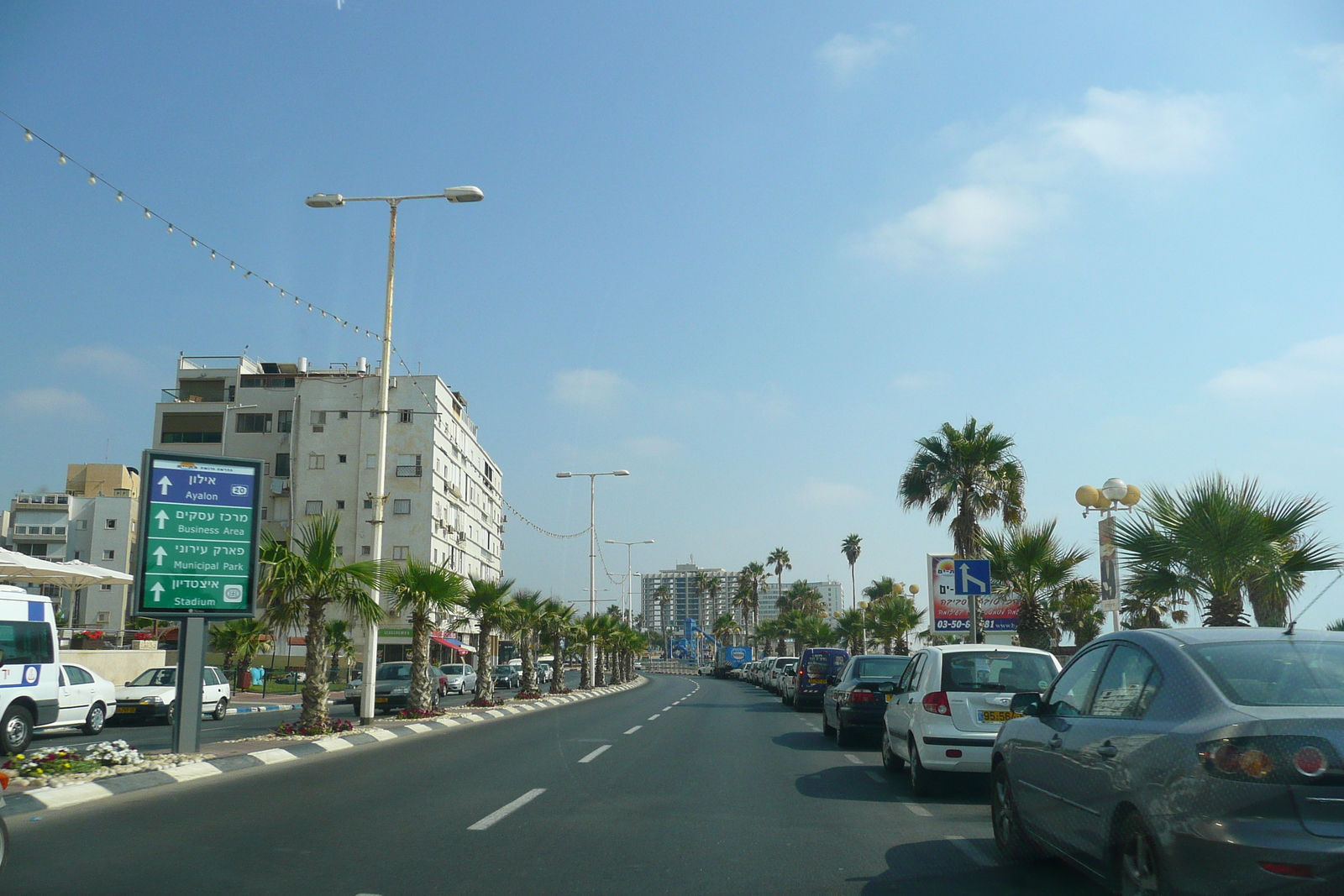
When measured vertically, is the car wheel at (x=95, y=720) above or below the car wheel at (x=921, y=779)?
below

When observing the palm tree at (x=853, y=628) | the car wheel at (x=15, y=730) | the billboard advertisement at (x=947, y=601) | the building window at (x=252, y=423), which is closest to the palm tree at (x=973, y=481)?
the billboard advertisement at (x=947, y=601)

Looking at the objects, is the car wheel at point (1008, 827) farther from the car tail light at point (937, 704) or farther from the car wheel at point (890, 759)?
the car wheel at point (890, 759)

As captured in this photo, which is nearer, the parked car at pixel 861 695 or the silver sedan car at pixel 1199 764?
the silver sedan car at pixel 1199 764

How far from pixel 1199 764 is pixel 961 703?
20.3 ft

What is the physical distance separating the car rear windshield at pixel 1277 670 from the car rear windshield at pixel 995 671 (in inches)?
222

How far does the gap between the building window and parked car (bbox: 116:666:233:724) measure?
43820mm

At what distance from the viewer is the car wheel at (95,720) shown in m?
20.1

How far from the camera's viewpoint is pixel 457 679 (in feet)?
156

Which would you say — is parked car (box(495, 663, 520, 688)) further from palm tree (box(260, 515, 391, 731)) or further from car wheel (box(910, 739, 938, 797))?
car wheel (box(910, 739, 938, 797))

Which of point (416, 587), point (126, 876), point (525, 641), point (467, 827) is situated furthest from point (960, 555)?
point (126, 876)

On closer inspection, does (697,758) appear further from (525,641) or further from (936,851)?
(525,641)

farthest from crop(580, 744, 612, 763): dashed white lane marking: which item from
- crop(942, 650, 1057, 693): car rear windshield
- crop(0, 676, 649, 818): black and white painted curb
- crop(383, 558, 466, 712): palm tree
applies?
crop(383, 558, 466, 712): palm tree

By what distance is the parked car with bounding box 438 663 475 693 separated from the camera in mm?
46750

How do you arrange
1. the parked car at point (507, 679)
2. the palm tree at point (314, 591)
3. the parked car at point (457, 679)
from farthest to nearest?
the parked car at point (507, 679), the parked car at point (457, 679), the palm tree at point (314, 591)
